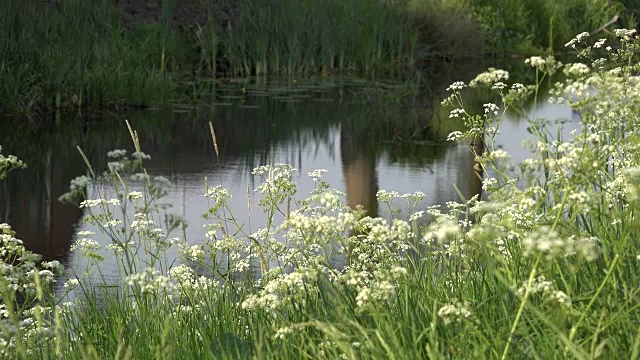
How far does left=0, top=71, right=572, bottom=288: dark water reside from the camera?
8.80m

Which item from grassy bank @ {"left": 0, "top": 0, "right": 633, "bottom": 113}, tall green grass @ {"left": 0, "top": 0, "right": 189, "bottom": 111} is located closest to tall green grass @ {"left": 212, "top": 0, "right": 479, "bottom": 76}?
grassy bank @ {"left": 0, "top": 0, "right": 633, "bottom": 113}

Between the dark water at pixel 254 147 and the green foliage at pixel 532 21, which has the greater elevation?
the green foliage at pixel 532 21

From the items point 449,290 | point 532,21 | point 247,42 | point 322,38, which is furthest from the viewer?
point 532,21

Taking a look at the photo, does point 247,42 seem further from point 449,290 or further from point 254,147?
point 449,290

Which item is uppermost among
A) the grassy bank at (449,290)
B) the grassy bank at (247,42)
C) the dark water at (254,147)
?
the grassy bank at (247,42)

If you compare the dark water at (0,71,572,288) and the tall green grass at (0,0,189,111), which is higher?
the tall green grass at (0,0,189,111)

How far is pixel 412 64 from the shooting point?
21016 millimetres

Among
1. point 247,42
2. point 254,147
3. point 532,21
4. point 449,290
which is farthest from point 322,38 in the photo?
point 449,290

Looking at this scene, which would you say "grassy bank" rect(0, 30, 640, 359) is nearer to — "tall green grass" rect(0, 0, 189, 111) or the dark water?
the dark water

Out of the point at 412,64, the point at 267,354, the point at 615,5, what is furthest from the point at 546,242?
the point at 615,5

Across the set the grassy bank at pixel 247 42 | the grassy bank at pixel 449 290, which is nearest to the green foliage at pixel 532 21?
the grassy bank at pixel 247 42

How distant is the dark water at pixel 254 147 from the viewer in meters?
8.80

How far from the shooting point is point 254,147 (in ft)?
40.1

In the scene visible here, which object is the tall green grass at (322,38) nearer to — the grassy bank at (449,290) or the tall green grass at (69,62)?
the tall green grass at (69,62)
